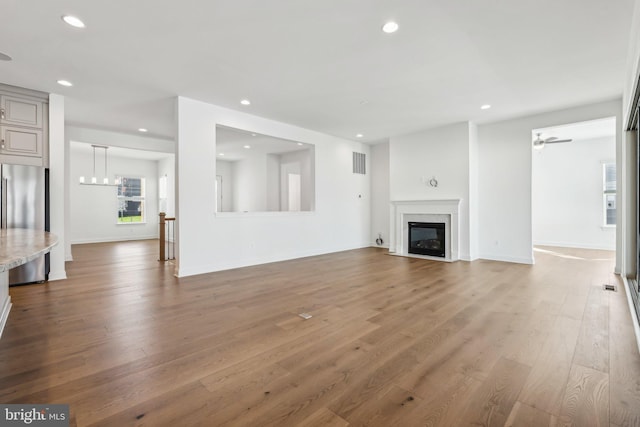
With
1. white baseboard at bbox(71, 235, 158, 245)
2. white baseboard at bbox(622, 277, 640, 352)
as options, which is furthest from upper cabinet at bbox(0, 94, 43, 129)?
white baseboard at bbox(622, 277, 640, 352)

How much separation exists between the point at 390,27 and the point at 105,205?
34.8 ft

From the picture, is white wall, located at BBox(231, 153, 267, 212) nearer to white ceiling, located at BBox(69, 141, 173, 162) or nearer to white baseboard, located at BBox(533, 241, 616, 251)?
white ceiling, located at BBox(69, 141, 173, 162)

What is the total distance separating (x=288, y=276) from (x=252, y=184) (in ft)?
19.8

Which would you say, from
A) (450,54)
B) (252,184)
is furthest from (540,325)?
(252,184)

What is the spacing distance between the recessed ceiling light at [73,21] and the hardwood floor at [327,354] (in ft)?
9.17

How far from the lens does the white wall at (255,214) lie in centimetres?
475

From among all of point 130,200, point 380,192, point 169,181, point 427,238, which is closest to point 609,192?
point 427,238

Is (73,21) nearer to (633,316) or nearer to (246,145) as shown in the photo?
(246,145)

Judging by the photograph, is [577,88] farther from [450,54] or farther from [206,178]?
[206,178]

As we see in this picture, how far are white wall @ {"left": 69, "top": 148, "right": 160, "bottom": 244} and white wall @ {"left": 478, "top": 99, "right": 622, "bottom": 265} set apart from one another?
1050cm

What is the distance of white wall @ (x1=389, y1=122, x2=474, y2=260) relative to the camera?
239 inches

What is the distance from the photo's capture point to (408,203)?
6.81 meters

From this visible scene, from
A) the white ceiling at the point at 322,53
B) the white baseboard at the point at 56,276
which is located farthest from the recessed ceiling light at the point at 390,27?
the white baseboard at the point at 56,276

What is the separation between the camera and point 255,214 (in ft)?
19.0
